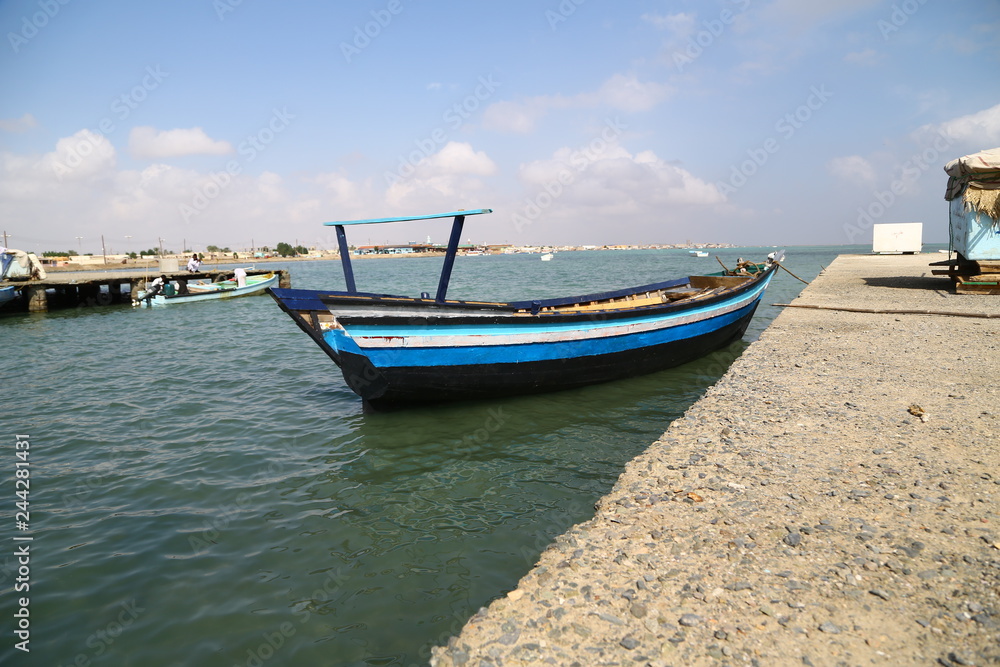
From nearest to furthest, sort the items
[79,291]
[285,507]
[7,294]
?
1. [285,507]
2. [7,294]
3. [79,291]

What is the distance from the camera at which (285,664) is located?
3.55m

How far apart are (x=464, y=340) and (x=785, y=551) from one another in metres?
5.44

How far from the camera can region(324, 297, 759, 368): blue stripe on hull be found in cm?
774

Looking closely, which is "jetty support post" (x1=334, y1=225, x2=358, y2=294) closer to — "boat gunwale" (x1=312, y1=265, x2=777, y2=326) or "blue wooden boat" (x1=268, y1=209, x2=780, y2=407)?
"blue wooden boat" (x1=268, y1=209, x2=780, y2=407)

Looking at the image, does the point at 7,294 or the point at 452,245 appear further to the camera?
the point at 7,294

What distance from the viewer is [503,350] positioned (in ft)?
28.1

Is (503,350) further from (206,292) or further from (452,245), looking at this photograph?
(206,292)

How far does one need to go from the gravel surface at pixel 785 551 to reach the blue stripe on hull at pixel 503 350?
3025mm

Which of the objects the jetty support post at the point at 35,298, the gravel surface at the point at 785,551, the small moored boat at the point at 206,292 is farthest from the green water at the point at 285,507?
the jetty support post at the point at 35,298

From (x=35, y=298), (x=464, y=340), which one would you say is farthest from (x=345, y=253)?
(x=35, y=298)

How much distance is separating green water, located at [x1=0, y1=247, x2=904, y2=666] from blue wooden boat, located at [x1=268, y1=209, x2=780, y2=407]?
1.60ft

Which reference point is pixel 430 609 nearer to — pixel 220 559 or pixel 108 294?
pixel 220 559

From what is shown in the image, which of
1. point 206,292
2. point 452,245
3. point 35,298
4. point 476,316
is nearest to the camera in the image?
point 476,316

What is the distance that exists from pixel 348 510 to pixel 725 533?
3.89 m
